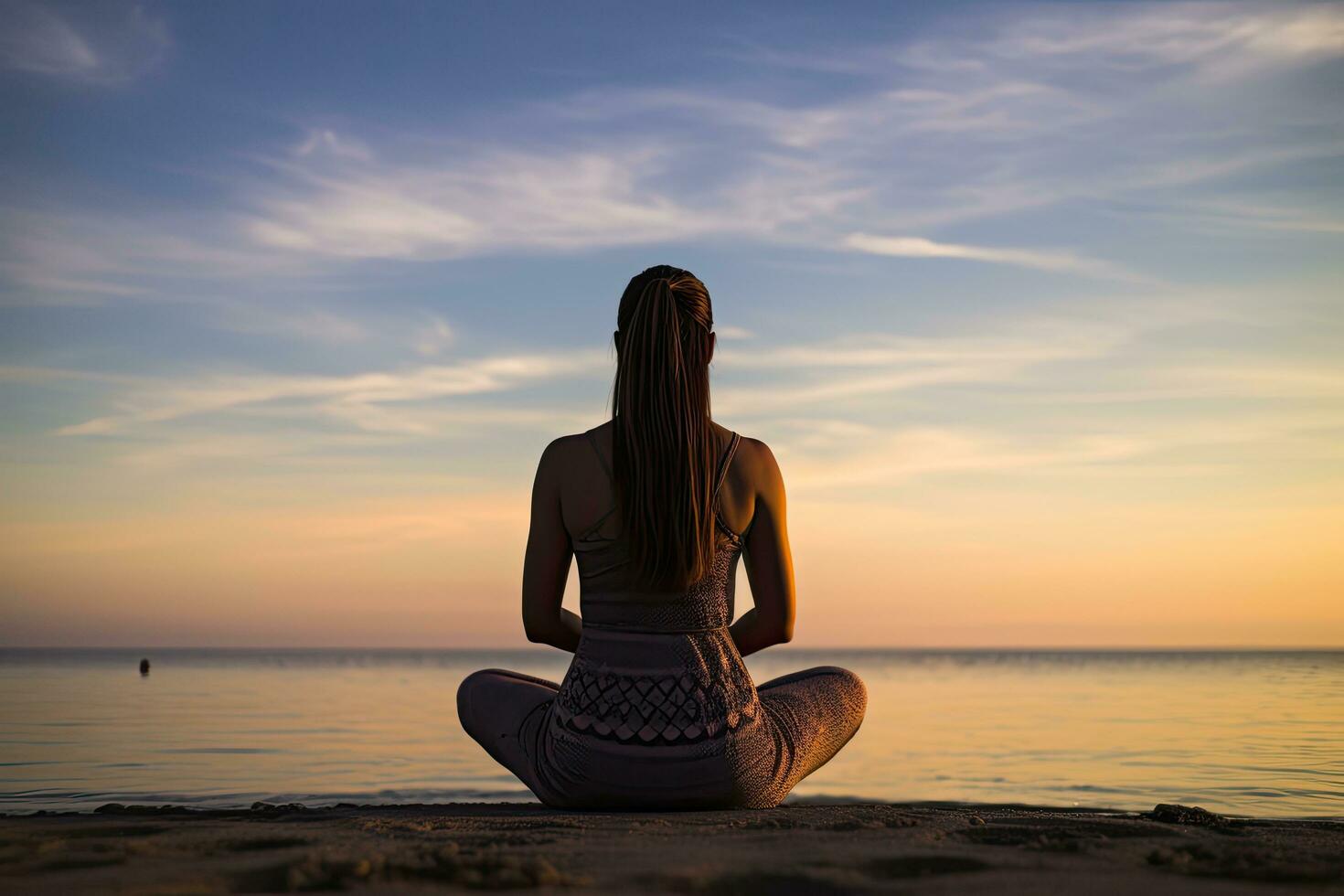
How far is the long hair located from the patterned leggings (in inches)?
28.4

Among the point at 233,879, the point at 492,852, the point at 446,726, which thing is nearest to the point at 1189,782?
the point at 492,852

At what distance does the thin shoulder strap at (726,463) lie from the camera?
420 cm

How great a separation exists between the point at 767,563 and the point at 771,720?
605 mm

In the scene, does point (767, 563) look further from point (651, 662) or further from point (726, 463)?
point (651, 662)

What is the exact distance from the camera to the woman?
4039 mm

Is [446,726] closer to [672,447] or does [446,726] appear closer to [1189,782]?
[1189,782]

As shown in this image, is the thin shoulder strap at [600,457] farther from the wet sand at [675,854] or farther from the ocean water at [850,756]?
the ocean water at [850,756]

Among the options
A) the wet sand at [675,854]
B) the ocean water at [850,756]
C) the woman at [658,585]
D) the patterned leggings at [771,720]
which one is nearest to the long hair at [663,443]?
the woman at [658,585]

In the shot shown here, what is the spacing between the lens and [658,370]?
4121mm

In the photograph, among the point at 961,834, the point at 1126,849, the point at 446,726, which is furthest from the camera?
the point at 446,726

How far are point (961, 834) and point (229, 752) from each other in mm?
9106

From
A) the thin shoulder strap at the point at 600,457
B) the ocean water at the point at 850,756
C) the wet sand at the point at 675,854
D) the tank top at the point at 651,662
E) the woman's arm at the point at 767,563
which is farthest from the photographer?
the ocean water at the point at 850,756

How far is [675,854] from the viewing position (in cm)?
287

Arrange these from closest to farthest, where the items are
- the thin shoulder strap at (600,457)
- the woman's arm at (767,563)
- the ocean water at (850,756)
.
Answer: the thin shoulder strap at (600,457), the woman's arm at (767,563), the ocean water at (850,756)
